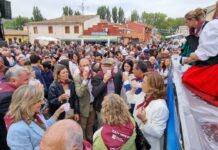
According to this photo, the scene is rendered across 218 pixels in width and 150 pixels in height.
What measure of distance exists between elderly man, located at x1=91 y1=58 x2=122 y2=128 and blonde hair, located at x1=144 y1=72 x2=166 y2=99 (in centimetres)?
149

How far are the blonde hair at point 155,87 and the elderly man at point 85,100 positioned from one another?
1837mm

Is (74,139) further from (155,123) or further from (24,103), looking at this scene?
(155,123)

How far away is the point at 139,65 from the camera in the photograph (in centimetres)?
441

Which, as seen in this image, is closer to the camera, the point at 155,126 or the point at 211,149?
the point at 211,149

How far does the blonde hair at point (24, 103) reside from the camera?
8.14ft

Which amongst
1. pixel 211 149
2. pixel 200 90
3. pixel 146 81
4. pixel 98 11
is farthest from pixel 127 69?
pixel 98 11

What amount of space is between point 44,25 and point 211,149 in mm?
56358

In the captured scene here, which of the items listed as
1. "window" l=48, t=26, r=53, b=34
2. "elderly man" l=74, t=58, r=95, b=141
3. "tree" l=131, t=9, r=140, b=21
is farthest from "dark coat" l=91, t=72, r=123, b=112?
"tree" l=131, t=9, r=140, b=21

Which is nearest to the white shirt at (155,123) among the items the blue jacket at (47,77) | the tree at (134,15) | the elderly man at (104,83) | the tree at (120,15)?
the elderly man at (104,83)

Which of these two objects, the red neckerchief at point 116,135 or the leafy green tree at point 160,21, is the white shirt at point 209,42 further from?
the leafy green tree at point 160,21

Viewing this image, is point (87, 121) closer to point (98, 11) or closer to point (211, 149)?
point (211, 149)

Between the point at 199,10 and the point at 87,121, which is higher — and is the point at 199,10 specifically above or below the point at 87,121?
above

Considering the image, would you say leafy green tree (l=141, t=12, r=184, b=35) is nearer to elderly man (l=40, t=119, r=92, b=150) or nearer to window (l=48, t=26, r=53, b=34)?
window (l=48, t=26, r=53, b=34)

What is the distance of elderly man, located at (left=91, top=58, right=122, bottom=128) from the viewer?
14.8 feet
